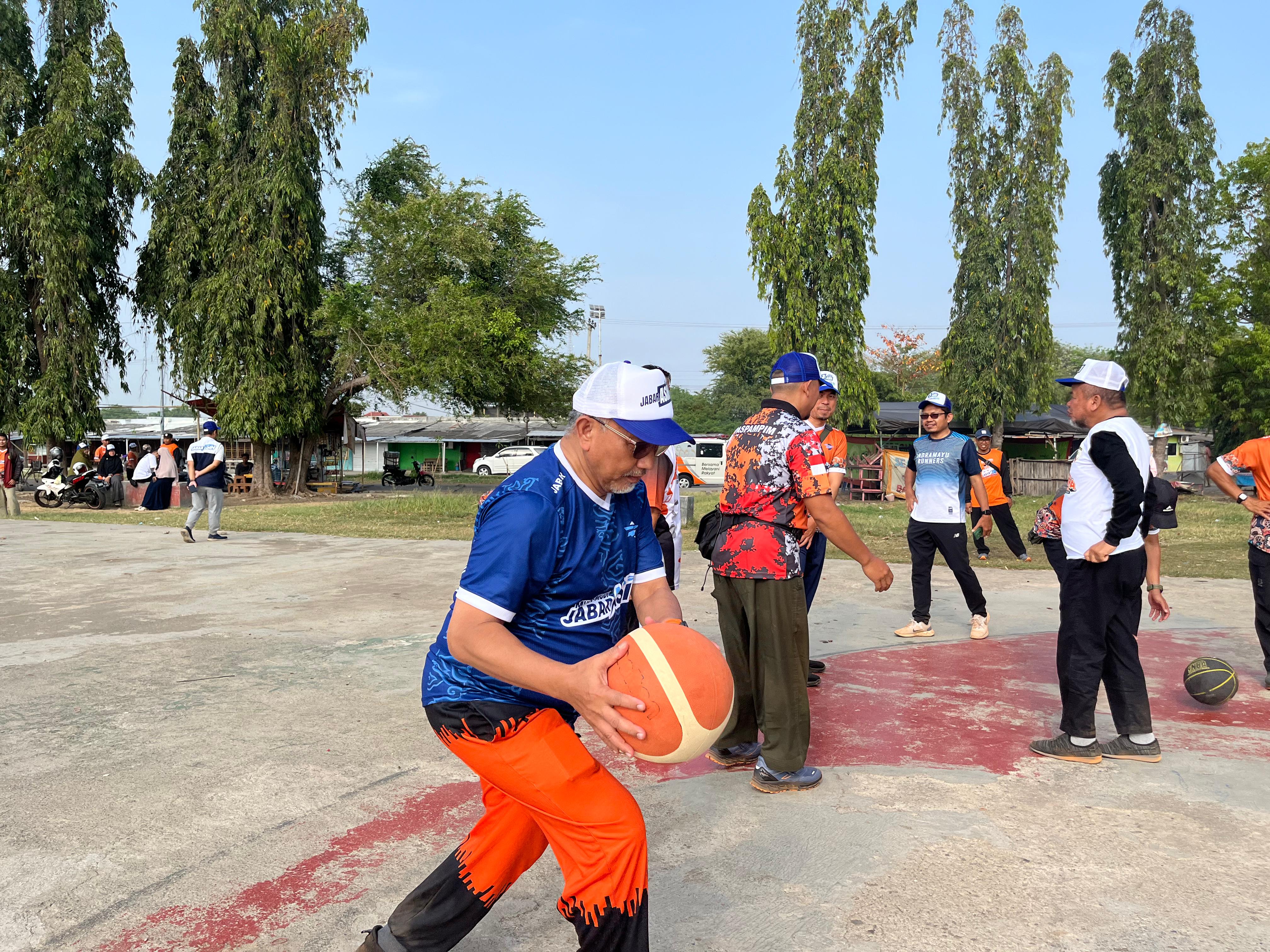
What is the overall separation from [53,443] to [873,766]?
100ft

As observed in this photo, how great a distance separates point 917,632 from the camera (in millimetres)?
7703

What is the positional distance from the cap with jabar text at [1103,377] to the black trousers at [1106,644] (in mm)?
854

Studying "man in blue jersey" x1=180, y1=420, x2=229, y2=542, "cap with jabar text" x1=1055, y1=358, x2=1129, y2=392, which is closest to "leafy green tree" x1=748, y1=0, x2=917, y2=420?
"man in blue jersey" x1=180, y1=420, x2=229, y2=542

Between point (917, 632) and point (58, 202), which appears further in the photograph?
point (58, 202)

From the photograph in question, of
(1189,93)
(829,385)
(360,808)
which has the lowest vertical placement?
(360,808)

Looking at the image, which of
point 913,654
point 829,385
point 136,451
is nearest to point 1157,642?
point 913,654

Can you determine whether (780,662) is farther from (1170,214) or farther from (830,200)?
(1170,214)

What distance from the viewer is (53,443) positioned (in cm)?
2828

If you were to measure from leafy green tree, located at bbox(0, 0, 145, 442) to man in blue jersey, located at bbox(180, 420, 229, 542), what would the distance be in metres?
16.0

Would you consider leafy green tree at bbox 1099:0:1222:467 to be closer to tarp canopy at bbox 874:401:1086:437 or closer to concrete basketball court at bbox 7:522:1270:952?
tarp canopy at bbox 874:401:1086:437

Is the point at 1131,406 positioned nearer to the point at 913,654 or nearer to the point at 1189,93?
the point at 1189,93

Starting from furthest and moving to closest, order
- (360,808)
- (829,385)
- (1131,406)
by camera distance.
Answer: (1131,406) < (829,385) < (360,808)

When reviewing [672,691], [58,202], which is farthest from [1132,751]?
[58,202]

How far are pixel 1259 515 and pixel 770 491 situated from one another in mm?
3650
